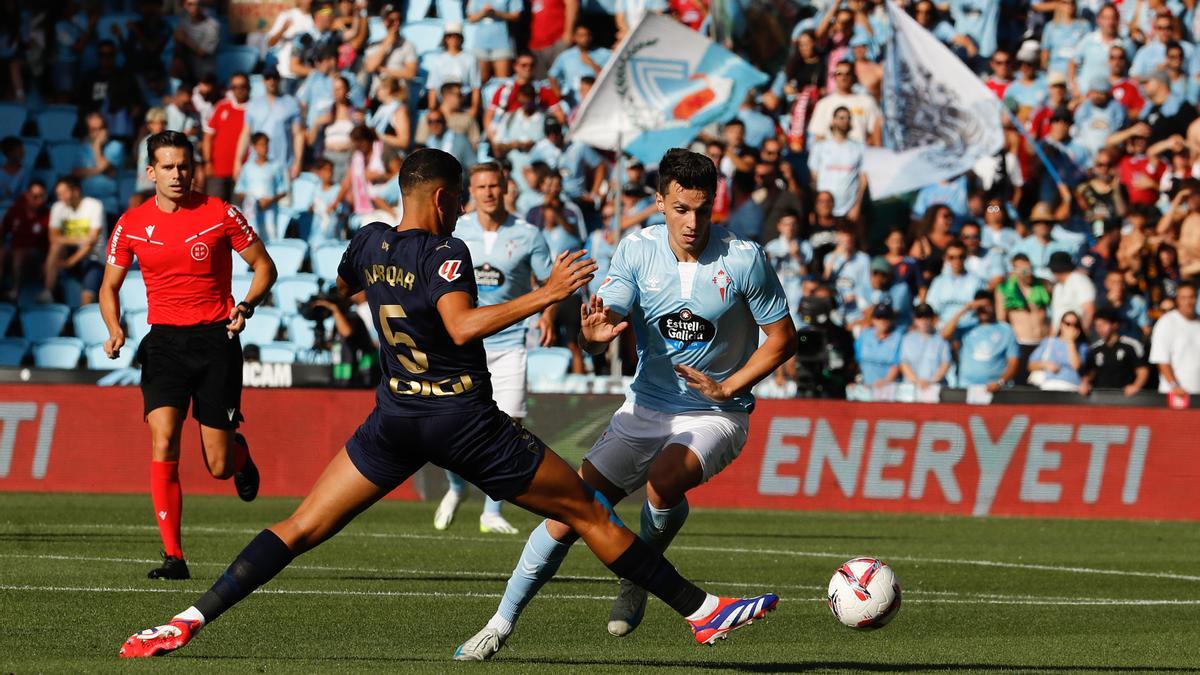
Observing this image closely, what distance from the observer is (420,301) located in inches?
313

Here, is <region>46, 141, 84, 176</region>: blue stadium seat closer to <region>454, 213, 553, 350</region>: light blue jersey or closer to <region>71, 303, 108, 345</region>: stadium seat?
<region>71, 303, 108, 345</region>: stadium seat

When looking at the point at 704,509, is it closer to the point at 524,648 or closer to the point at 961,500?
the point at 961,500

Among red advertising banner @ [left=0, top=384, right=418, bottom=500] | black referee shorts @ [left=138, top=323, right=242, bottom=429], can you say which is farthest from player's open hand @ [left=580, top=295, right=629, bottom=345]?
red advertising banner @ [left=0, top=384, right=418, bottom=500]

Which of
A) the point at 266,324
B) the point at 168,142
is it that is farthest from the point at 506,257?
the point at 266,324

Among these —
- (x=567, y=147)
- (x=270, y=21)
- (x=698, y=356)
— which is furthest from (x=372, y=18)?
(x=698, y=356)

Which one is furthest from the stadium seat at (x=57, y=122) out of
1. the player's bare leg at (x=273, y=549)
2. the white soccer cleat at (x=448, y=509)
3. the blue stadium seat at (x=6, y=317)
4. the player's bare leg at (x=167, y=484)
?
the player's bare leg at (x=273, y=549)

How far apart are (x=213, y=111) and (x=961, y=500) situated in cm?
1210

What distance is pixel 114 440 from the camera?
2052 cm

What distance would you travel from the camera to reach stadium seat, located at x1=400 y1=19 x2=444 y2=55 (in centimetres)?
2747

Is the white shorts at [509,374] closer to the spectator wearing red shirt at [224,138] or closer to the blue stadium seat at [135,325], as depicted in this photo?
the blue stadium seat at [135,325]

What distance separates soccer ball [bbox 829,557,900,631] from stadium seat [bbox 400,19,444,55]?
19.3 meters

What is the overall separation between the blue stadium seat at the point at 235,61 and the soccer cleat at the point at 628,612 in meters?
19.8

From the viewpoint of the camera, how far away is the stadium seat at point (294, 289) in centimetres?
2414

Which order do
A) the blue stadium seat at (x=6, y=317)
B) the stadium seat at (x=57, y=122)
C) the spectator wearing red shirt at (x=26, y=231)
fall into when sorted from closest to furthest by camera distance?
1. the blue stadium seat at (x=6, y=317)
2. the spectator wearing red shirt at (x=26, y=231)
3. the stadium seat at (x=57, y=122)
